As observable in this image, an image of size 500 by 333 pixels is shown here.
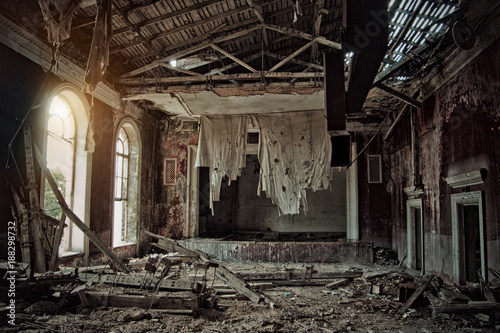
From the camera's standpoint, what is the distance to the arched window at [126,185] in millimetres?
10180

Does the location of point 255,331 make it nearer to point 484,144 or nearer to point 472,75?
point 484,144

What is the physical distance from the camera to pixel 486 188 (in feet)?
18.3

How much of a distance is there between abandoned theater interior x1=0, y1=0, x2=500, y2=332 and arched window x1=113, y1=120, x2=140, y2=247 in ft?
0.20

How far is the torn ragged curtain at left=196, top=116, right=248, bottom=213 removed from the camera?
33.2 feet

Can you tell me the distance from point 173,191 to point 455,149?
8483 millimetres

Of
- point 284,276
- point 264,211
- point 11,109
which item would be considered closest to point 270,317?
point 284,276

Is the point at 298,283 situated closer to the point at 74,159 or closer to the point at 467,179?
the point at 467,179

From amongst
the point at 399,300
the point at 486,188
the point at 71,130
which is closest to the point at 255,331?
the point at 399,300

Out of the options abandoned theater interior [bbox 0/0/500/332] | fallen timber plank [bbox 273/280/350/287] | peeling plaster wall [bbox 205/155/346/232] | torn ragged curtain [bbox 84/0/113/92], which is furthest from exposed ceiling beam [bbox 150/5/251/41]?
peeling plaster wall [bbox 205/155/346/232]

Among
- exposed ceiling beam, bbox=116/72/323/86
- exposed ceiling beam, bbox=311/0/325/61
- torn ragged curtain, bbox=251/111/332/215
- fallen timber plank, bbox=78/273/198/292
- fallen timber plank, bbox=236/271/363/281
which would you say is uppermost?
exposed ceiling beam, bbox=311/0/325/61

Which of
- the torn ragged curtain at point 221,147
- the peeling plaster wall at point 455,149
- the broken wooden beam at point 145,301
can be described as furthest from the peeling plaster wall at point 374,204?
the broken wooden beam at point 145,301

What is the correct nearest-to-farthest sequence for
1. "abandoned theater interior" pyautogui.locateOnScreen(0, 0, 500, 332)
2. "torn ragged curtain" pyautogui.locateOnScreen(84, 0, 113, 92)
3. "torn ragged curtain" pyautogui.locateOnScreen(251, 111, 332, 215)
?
"abandoned theater interior" pyautogui.locateOnScreen(0, 0, 500, 332)
"torn ragged curtain" pyautogui.locateOnScreen(84, 0, 113, 92)
"torn ragged curtain" pyautogui.locateOnScreen(251, 111, 332, 215)

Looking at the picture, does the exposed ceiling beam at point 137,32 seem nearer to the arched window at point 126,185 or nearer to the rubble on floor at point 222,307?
the arched window at point 126,185

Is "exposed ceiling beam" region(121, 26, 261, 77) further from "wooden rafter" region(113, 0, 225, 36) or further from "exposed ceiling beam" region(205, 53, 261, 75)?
"wooden rafter" region(113, 0, 225, 36)
